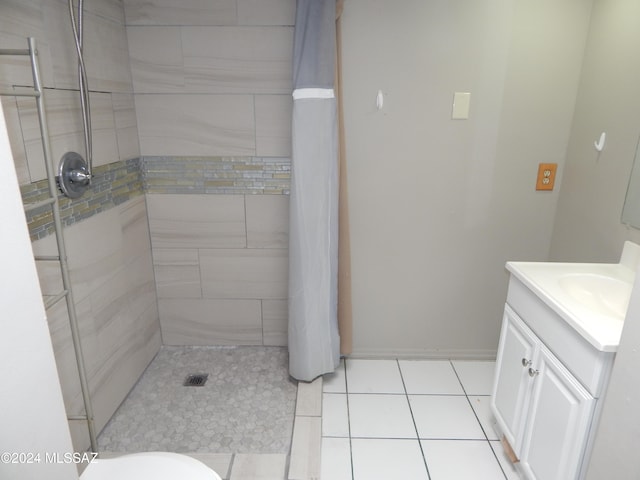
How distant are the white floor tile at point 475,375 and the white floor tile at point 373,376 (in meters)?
0.35

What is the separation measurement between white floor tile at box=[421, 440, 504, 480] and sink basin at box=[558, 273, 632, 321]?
2.65ft

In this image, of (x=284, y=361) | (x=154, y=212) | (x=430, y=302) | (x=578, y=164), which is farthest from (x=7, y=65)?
(x=578, y=164)

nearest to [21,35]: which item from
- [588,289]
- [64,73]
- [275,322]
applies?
[64,73]

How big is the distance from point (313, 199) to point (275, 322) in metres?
0.89

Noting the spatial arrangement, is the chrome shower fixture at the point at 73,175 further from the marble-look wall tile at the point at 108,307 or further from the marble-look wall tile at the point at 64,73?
the marble-look wall tile at the point at 108,307

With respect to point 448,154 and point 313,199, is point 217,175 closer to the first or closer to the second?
point 313,199

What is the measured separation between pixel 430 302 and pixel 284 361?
913 mm

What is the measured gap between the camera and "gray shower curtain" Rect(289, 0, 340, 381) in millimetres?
1892

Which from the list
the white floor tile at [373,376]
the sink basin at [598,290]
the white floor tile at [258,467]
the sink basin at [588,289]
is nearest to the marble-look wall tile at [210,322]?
the white floor tile at [373,376]

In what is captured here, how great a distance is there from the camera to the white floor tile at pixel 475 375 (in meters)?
2.25

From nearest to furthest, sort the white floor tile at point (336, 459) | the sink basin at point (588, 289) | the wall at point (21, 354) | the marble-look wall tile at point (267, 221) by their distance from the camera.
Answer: the wall at point (21, 354)
the sink basin at point (588, 289)
the white floor tile at point (336, 459)
the marble-look wall tile at point (267, 221)

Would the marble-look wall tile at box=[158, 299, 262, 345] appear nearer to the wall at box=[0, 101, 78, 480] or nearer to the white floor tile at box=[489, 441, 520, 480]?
the white floor tile at box=[489, 441, 520, 480]

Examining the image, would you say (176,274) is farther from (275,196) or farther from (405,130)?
(405,130)

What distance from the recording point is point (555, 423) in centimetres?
138
